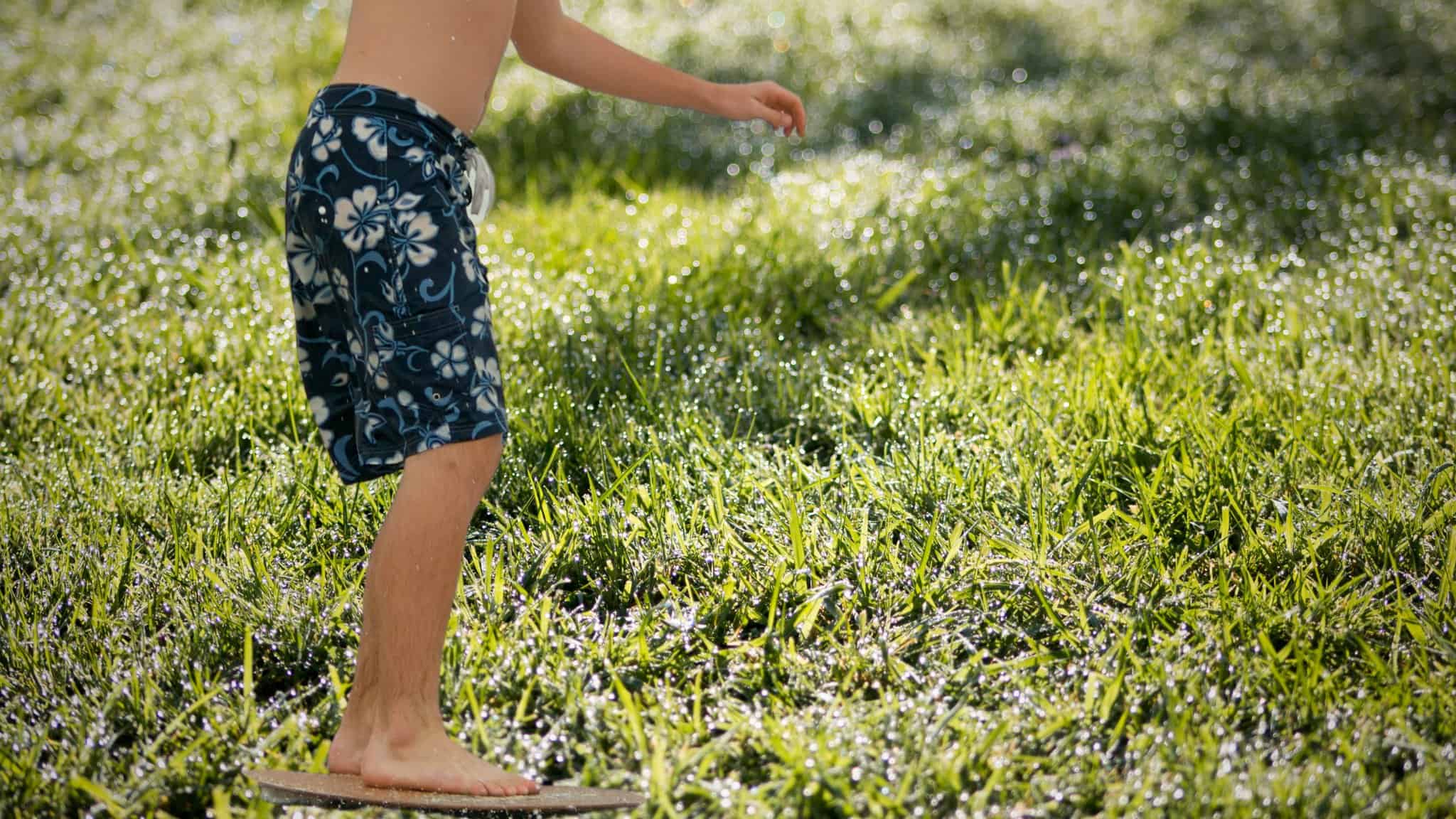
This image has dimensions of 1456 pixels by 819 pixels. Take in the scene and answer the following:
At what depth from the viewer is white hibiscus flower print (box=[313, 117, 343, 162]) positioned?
180cm

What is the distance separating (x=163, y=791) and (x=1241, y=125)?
13.6ft

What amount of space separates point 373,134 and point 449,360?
36 centimetres

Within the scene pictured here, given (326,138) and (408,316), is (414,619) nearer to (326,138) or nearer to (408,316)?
(408,316)

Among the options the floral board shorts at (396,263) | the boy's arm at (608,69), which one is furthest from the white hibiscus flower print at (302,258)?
the boy's arm at (608,69)

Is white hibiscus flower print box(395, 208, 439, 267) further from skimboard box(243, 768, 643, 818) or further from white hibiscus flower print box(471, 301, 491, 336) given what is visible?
skimboard box(243, 768, 643, 818)

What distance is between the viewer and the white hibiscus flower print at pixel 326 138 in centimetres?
180

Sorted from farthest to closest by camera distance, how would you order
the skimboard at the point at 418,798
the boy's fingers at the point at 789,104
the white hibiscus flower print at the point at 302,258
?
the boy's fingers at the point at 789,104
the white hibiscus flower print at the point at 302,258
the skimboard at the point at 418,798

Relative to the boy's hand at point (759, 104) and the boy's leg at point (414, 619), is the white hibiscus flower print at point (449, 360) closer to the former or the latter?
the boy's leg at point (414, 619)

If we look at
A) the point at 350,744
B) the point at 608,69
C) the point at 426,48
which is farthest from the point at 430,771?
the point at 608,69

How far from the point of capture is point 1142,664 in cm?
188

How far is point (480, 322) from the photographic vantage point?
5.85 feet

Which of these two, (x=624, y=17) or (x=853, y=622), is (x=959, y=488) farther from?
(x=624, y=17)

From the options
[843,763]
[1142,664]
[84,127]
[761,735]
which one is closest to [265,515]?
[761,735]

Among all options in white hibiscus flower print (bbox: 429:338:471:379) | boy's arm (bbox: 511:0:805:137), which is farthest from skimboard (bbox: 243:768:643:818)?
boy's arm (bbox: 511:0:805:137)
